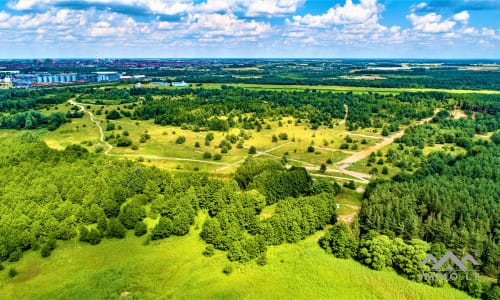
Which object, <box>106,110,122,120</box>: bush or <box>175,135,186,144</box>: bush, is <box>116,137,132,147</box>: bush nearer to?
<box>175,135,186,144</box>: bush

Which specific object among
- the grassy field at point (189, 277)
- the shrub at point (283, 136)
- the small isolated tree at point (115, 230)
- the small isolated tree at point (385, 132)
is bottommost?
the grassy field at point (189, 277)

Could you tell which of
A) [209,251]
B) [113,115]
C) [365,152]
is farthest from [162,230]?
[113,115]

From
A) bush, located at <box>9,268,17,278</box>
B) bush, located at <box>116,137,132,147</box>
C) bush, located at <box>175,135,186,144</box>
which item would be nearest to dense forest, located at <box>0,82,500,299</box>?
bush, located at <box>9,268,17,278</box>

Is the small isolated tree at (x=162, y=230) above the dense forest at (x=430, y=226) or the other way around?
the other way around

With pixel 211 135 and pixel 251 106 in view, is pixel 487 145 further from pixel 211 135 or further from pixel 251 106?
pixel 251 106

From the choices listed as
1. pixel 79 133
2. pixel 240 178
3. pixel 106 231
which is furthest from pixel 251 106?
pixel 106 231

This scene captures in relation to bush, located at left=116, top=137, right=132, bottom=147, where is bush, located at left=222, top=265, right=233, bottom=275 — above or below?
below

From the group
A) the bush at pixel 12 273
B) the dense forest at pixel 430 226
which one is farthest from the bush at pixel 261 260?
the bush at pixel 12 273

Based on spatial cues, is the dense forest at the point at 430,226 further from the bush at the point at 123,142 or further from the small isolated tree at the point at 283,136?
the bush at the point at 123,142

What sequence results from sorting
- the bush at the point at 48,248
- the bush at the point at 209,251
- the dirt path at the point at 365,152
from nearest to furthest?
1. the bush at the point at 48,248
2. the bush at the point at 209,251
3. the dirt path at the point at 365,152
